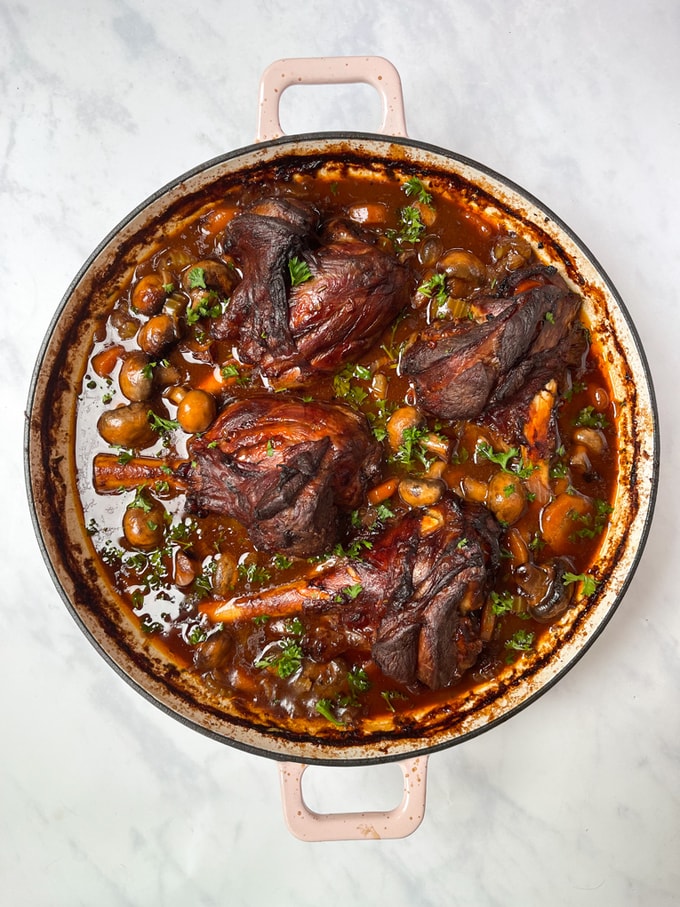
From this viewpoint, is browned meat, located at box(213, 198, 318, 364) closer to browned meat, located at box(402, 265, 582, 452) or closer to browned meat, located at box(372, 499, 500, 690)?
browned meat, located at box(402, 265, 582, 452)

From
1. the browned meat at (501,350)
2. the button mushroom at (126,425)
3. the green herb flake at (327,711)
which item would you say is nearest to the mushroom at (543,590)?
the browned meat at (501,350)

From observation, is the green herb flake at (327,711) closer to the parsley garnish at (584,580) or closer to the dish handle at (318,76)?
the parsley garnish at (584,580)

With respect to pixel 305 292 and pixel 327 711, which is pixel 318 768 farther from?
pixel 305 292

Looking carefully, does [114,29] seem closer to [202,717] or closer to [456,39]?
[456,39]

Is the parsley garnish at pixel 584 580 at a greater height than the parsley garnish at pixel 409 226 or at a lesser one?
lesser

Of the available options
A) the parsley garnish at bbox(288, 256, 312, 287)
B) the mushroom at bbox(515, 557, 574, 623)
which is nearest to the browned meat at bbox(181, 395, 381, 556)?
the parsley garnish at bbox(288, 256, 312, 287)
